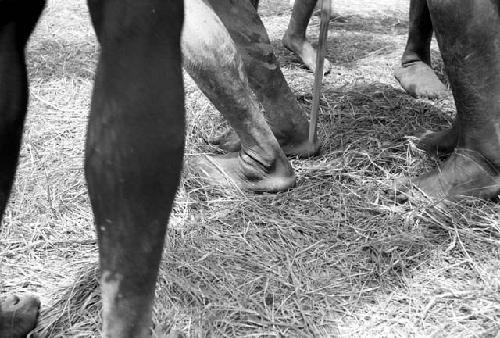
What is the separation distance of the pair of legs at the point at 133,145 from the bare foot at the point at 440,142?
1.40m

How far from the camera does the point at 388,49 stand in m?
3.72

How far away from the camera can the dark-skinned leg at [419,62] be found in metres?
2.83

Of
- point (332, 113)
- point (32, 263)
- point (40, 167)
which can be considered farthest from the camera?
point (332, 113)

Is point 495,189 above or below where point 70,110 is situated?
above

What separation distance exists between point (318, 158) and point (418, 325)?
937 millimetres

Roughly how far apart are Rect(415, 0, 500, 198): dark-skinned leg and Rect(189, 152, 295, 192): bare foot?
451mm

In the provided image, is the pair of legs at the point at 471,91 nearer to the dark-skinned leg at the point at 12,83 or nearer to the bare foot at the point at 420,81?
the bare foot at the point at 420,81

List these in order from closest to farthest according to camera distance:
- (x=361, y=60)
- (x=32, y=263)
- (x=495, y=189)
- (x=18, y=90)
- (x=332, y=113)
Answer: (x=18, y=90) → (x=32, y=263) → (x=495, y=189) → (x=332, y=113) → (x=361, y=60)

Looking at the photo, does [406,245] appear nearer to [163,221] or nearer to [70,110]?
[163,221]

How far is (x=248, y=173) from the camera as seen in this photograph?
2084 millimetres

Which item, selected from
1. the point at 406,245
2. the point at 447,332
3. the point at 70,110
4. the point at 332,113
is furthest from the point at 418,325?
the point at 70,110

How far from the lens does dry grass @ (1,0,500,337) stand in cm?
151

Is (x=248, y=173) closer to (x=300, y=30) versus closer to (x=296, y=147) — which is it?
(x=296, y=147)

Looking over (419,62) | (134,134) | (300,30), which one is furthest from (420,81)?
(134,134)
